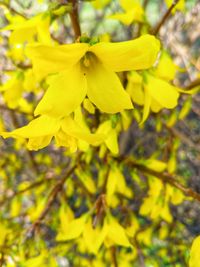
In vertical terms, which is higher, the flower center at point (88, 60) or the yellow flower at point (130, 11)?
the flower center at point (88, 60)

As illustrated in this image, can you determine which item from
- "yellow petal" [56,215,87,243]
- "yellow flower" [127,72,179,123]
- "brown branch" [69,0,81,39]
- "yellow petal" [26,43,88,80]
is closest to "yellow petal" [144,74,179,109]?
"yellow flower" [127,72,179,123]

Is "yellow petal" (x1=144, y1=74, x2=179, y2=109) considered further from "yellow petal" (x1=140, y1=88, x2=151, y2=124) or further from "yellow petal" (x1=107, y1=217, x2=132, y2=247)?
"yellow petal" (x1=107, y1=217, x2=132, y2=247)

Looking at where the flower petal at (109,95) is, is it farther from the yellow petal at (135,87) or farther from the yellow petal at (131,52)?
the yellow petal at (135,87)

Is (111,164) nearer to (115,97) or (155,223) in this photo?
(115,97)

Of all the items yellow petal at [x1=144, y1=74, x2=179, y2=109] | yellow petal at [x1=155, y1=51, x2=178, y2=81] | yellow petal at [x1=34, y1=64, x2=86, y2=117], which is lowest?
yellow petal at [x1=155, y1=51, x2=178, y2=81]

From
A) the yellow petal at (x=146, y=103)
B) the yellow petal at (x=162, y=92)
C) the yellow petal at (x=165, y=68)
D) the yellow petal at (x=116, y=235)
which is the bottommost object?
the yellow petal at (x=116, y=235)

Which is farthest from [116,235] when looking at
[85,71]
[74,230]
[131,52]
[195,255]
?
[131,52]

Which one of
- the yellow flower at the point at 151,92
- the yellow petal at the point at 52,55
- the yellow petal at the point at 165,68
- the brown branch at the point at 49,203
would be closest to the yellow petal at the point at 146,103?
the yellow flower at the point at 151,92

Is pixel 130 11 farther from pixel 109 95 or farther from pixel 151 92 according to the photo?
pixel 109 95
